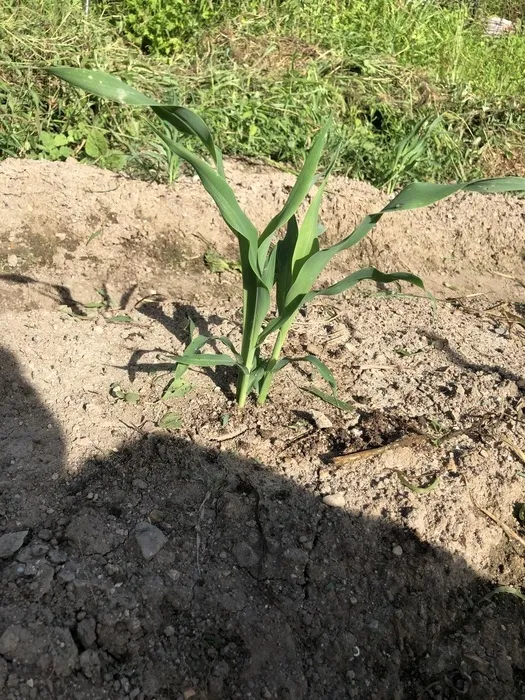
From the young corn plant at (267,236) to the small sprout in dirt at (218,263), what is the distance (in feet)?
3.40

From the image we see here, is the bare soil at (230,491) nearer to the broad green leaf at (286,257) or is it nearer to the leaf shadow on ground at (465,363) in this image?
the leaf shadow on ground at (465,363)

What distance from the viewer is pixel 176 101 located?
3.77m

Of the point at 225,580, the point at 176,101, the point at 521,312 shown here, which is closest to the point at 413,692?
the point at 225,580

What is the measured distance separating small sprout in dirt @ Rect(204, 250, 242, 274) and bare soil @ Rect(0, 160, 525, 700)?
1.7 inches

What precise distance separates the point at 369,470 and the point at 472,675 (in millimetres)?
667

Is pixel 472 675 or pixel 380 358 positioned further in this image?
pixel 380 358

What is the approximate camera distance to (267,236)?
192 centimetres

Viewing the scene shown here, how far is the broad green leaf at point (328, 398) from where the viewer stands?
7.87ft

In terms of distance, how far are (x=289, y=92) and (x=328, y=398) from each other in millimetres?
2650

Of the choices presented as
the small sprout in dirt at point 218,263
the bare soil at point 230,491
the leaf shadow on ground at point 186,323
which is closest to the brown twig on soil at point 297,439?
the bare soil at point 230,491

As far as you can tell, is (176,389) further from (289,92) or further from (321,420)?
(289,92)

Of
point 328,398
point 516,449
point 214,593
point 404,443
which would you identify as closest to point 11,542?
point 214,593

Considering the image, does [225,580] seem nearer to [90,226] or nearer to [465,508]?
[465,508]

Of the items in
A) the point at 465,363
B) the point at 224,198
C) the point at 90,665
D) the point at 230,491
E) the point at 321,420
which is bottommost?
the point at 90,665
